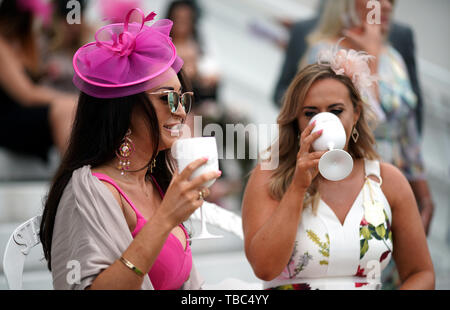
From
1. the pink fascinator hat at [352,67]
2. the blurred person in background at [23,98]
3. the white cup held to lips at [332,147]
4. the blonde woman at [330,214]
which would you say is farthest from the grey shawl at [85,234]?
the blurred person in background at [23,98]

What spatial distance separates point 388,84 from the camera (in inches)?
116

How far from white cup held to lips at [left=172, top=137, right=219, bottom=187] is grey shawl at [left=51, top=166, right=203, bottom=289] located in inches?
9.7

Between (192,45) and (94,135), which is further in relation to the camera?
(192,45)

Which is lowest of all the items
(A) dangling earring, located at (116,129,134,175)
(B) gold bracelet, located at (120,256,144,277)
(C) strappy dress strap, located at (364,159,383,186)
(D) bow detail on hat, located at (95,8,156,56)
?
(C) strappy dress strap, located at (364,159,383,186)

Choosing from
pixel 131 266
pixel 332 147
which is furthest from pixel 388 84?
pixel 131 266

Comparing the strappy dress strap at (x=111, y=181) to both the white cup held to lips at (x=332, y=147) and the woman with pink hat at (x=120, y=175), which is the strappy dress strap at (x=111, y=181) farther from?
the white cup held to lips at (x=332, y=147)

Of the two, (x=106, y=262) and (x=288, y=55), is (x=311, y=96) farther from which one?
(x=288, y=55)

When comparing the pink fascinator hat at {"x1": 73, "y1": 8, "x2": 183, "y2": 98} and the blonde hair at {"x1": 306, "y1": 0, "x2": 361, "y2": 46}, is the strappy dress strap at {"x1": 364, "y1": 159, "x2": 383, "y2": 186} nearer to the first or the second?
the pink fascinator hat at {"x1": 73, "y1": 8, "x2": 183, "y2": 98}

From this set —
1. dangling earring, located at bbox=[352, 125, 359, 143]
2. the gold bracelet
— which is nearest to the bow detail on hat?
the gold bracelet

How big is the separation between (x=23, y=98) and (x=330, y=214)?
2331 mm

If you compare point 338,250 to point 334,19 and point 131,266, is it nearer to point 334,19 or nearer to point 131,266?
point 131,266

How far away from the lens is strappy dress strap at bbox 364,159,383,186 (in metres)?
1.99
